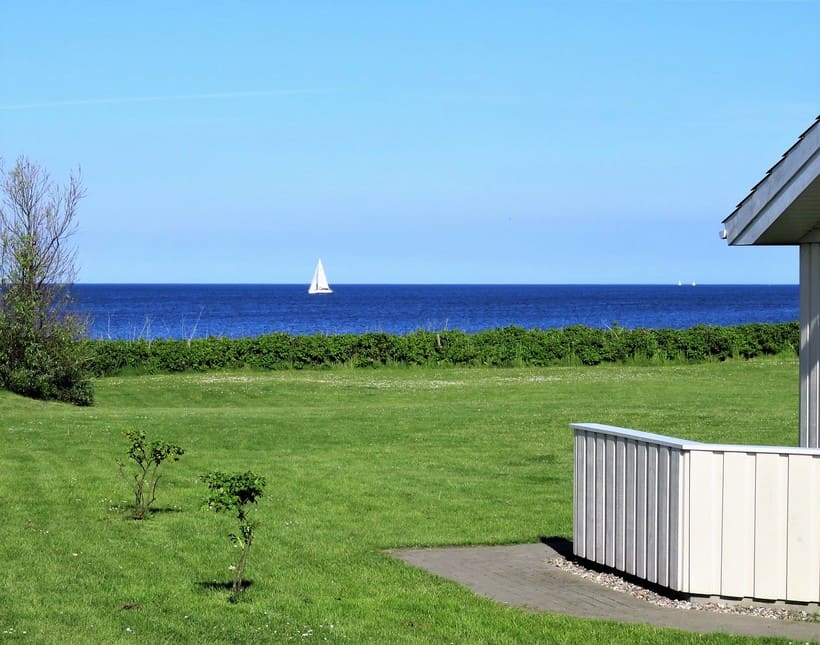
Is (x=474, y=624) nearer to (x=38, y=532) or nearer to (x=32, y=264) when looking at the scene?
(x=38, y=532)

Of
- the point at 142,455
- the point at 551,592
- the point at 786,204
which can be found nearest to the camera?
the point at 786,204

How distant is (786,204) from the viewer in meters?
9.84

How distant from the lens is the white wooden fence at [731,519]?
8.91 metres

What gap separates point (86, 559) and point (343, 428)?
41.6ft

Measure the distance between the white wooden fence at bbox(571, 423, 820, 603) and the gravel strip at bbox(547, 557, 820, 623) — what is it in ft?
0.32

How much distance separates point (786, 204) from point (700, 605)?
3.57m

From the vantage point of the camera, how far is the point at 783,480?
29.3 ft

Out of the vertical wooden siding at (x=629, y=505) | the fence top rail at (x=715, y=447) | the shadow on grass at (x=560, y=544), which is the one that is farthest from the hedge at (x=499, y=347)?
the fence top rail at (x=715, y=447)

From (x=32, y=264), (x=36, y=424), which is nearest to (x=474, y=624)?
(x=36, y=424)

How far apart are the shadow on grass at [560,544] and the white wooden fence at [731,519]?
6.01 feet

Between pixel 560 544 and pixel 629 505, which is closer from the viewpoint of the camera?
pixel 629 505

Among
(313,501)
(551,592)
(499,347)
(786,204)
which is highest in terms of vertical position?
(786,204)

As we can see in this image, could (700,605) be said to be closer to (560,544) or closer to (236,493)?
(560,544)

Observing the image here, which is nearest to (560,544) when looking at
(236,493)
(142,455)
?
(236,493)
